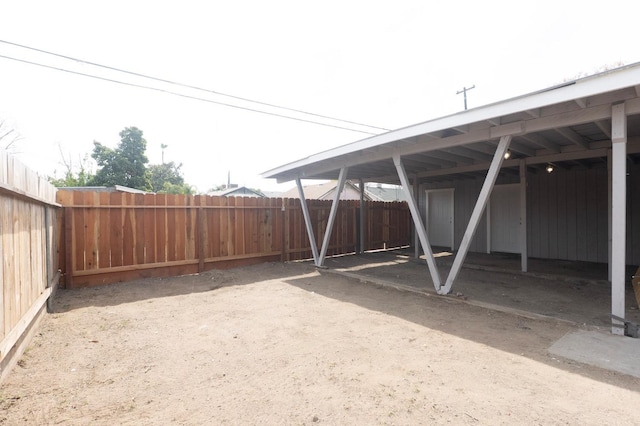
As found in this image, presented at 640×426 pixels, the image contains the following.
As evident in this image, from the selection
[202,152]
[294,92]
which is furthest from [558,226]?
[202,152]

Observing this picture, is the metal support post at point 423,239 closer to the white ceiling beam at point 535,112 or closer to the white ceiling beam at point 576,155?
the white ceiling beam at point 535,112

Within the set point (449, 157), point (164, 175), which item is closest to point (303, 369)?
point (449, 157)

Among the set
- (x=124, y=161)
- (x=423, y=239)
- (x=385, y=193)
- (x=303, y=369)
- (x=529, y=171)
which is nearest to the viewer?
(x=303, y=369)

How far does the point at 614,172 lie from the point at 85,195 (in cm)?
736

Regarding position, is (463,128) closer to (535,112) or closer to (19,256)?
(535,112)

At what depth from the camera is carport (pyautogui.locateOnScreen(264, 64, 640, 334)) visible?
3.19m

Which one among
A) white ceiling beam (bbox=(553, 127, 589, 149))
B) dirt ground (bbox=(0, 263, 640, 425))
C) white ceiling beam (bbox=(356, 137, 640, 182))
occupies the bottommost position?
dirt ground (bbox=(0, 263, 640, 425))

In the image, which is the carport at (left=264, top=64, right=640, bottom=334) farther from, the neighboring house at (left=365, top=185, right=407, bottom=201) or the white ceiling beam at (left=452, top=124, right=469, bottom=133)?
the neighboring house at (left=365, top=185, right=407, bottom=201)

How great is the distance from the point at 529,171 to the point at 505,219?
1595 mm

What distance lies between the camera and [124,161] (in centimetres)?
2427

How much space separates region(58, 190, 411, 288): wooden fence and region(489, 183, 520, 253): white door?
4.79 metres

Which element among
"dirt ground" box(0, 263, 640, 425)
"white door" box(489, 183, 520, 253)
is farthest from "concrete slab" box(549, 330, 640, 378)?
"white door" box(489, 183, 520, 253)

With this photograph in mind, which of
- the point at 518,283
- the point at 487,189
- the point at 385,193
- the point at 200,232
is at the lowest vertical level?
the point at 518,283

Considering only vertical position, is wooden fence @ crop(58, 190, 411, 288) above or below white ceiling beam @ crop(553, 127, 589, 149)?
below
